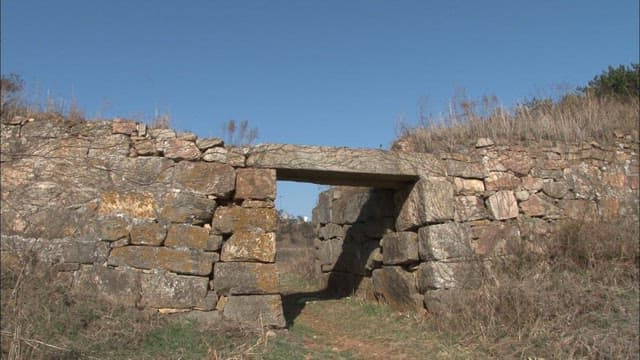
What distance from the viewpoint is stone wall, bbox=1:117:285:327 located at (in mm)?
5047

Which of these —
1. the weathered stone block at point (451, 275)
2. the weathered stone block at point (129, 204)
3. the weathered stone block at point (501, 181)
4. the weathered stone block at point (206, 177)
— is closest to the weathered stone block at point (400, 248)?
the weathered stone block at point (451, 275)

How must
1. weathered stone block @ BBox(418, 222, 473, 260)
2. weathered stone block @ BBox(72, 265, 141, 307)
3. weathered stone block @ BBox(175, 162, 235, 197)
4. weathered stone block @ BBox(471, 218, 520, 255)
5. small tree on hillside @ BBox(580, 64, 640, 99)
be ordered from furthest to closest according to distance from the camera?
small tree on hillside @ BBox(580, 64, 640, 99) → weathered stone block @ BBox(471, 218, 520, 255) → weathered stone block @ BBox(418, 222, 473, 260) → weathered stone block @ BBox(175, 162, 235, 197) → weathered stone block @ BBox(72, 265, 141, 307)

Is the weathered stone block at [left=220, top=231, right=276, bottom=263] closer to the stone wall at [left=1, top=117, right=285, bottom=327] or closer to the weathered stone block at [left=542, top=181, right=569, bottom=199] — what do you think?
the stone wall at [left=1, top=117, right=285, bottom=327]

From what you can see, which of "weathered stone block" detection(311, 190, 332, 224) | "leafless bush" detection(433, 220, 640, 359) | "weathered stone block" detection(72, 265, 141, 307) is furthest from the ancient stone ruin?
"weathered stone block" detection(311, 190, 332, 224)

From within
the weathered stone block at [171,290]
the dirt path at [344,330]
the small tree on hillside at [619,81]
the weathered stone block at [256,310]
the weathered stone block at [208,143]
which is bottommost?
the dirt path at [344,330]

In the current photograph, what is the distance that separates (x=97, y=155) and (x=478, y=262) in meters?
4.25

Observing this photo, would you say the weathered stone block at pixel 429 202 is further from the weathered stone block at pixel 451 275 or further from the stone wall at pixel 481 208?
the weathered stone block at pixel 451 275

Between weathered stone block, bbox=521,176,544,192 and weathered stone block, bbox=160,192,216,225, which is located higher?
weathered stone block, bbox=521,176,544,192

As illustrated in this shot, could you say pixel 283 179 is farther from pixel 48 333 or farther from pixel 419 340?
pixel 48 333

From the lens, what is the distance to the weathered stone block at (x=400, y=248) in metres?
6.34

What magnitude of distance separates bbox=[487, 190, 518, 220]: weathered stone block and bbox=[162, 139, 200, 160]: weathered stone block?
349cm

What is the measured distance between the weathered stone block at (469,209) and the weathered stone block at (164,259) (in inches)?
115

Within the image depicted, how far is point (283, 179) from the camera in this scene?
6391 mm

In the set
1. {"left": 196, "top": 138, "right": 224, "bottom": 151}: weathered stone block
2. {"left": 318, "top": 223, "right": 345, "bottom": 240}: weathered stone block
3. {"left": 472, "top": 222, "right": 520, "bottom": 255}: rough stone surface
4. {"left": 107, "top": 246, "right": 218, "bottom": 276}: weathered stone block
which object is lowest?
{"left": 107, "top": 246, "right": 218, "bottom": 276}: weathered stone block
